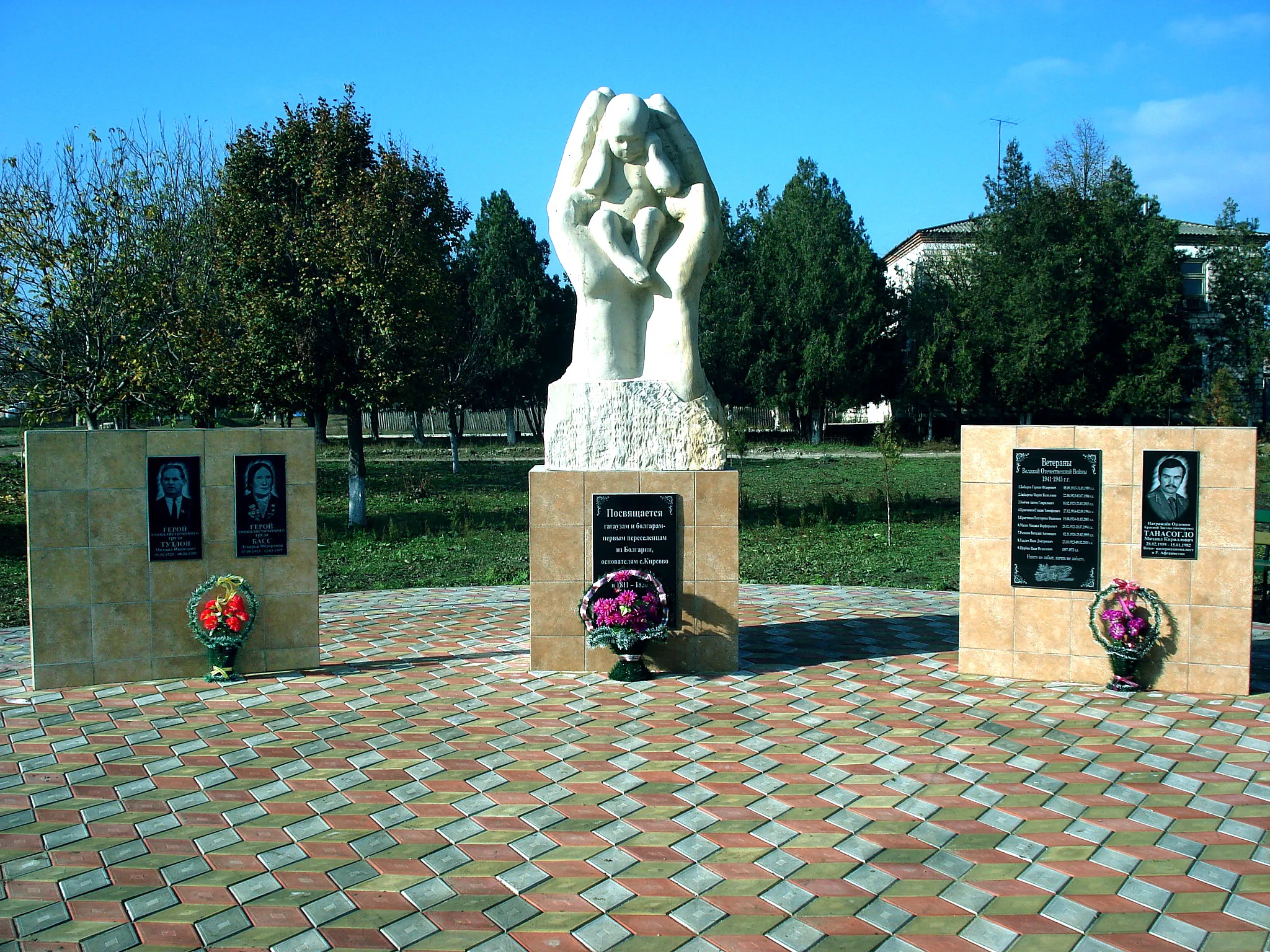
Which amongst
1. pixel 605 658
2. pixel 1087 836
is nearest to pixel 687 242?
pixel 605 658

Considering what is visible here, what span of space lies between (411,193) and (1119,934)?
1625 cm

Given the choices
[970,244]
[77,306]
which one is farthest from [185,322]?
[970,244]

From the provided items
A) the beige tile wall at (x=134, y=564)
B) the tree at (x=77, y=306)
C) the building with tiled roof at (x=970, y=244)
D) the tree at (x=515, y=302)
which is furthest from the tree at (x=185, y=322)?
the building with tiled roof at (x=970, y=244)

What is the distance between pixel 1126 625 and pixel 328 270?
43.3ft

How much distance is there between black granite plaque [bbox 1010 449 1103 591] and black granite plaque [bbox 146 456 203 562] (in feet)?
18.0

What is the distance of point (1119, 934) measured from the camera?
345cm

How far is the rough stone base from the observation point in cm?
711

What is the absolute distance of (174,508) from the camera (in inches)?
273

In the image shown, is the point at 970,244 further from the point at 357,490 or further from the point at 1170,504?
the point at 1170,504

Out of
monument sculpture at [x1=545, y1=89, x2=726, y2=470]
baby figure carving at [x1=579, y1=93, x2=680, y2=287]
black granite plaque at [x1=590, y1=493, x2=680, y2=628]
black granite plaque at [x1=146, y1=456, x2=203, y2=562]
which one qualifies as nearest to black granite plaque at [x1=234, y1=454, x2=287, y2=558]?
black granite plaque at [x1=146, y1=456, x2=203, y2=562]

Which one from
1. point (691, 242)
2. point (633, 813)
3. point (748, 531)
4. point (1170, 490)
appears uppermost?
point (691, 242)

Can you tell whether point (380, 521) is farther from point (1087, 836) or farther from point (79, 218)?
point (1087, 836)

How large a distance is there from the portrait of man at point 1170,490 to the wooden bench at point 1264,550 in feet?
7.45

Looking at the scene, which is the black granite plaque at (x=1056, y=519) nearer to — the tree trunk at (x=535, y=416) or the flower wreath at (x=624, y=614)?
the flower wreath at (x=624, y=614)
